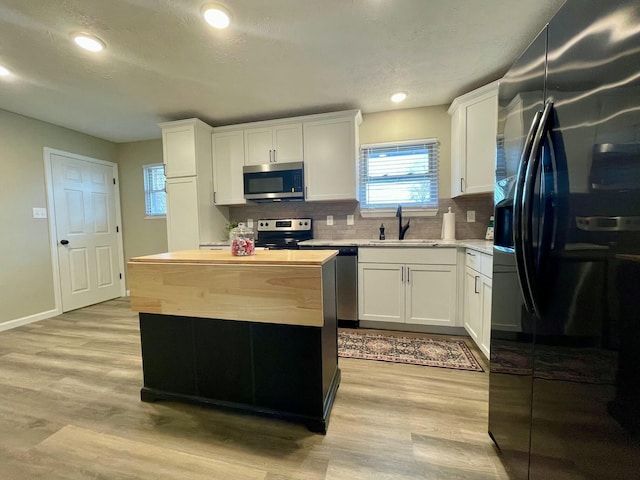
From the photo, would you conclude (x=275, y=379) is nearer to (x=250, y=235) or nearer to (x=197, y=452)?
(x=197, y=452)

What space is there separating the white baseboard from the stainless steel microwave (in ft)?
9.81

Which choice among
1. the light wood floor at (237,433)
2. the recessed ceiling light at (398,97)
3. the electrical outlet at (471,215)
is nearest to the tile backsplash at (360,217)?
the electrical outlet at (471,215)

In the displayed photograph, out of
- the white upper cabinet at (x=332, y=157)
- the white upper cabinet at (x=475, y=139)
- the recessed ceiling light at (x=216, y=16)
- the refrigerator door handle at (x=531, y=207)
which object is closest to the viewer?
the refrigerator door handle at (x=531, y=207)

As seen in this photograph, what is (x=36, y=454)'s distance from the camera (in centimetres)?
136

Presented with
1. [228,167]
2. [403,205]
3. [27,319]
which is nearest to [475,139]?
[403,205]

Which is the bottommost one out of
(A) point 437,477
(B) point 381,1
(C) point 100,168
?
(A) point 437,477

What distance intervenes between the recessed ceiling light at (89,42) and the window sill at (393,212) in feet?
9.20

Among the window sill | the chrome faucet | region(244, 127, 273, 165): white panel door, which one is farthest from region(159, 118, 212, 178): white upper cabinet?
the chrome faucet

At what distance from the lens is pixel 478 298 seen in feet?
7.36

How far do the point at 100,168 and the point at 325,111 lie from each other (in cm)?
363

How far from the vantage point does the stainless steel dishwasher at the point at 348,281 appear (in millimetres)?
2871

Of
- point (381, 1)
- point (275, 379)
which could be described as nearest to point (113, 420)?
point (275, 379)

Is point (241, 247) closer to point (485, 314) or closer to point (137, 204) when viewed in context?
point (485, 314)

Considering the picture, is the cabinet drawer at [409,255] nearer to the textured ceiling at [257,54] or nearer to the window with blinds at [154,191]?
the textured ceiling at [257,54]
